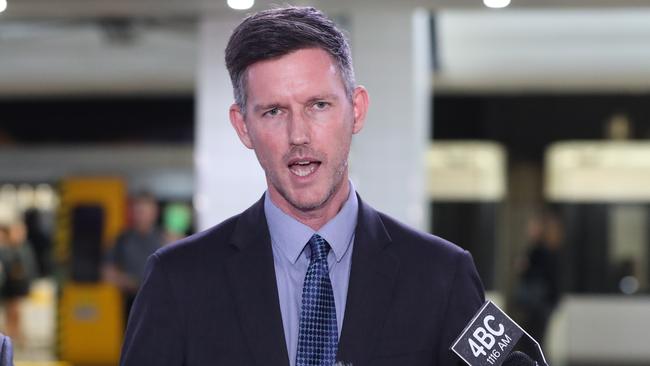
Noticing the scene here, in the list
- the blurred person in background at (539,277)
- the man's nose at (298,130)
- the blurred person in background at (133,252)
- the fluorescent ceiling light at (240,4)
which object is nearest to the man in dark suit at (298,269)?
the man's nose at (298,130)

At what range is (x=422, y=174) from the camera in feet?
27.0

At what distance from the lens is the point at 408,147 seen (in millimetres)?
8039

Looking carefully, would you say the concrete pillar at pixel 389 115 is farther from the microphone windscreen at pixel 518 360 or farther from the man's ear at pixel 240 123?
the microphone windscreen at pixel 518 360

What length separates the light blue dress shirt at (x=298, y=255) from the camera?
1822mm

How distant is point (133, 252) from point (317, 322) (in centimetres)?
895

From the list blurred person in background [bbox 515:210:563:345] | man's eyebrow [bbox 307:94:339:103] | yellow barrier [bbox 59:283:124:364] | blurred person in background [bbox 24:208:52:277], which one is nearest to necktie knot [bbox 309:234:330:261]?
man's eyebrow [bbox 307:94:339:103]

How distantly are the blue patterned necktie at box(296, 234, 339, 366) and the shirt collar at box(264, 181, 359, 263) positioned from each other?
46 millimetres

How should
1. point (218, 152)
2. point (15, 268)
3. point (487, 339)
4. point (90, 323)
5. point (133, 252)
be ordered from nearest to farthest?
point (487, 339) < point (218, 152) < point (133, 252) < point (90, 323) < point (15, 268)

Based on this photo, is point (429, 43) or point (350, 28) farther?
point (429, 43)

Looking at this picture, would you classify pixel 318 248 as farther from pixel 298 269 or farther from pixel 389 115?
pixel 389 115

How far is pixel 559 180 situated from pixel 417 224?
420 cm

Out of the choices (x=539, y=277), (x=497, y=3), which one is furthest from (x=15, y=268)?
(x=497, y=3)

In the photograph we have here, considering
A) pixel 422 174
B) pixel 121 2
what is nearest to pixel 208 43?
pixel 121 2

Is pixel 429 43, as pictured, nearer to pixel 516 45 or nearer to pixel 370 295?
pixel 516 45
